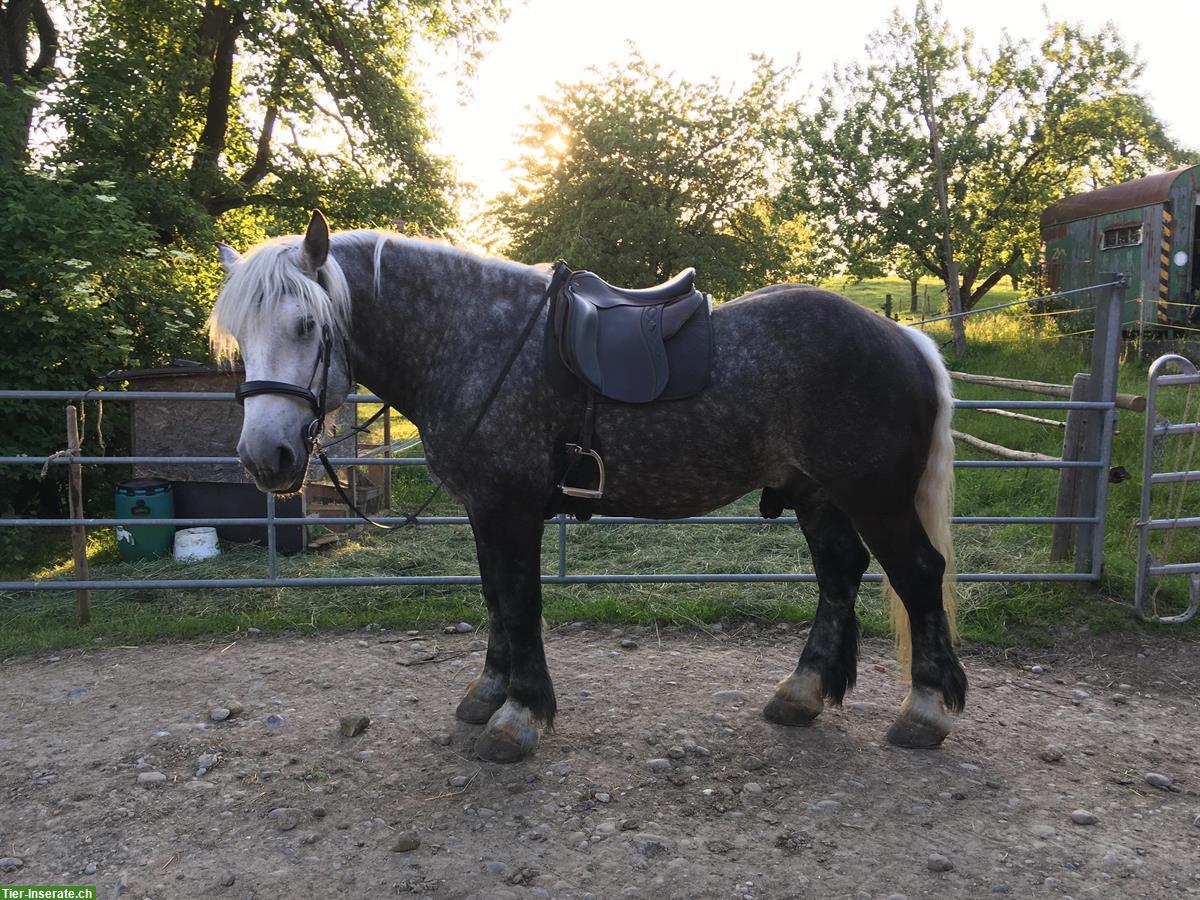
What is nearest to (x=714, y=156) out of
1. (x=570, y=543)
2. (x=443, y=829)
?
(x=570, y=543)

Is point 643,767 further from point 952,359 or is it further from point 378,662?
point 952,359

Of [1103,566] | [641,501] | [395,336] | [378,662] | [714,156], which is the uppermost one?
[714,156]

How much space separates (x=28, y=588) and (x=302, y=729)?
8.69 feet

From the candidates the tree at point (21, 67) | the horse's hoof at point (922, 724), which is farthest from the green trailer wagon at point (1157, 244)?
the tree at point (21, 67)

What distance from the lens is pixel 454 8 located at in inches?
521

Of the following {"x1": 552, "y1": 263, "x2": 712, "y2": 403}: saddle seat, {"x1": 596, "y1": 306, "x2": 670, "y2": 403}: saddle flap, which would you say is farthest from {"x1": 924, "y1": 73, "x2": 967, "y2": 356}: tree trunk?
{"x1": 596, "y1": 306, "x2": 670, "y2": 403}: saddle flap

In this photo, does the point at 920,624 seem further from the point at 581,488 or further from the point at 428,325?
the point at 428,325

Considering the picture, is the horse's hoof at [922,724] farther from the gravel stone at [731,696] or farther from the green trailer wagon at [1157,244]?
the green trailer wagon at [1157,244]

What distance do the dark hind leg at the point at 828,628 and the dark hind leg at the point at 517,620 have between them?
3.48 feet

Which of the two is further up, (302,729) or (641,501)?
(641,501)

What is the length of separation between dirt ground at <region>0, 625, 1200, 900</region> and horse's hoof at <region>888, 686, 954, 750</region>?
0.07 metres

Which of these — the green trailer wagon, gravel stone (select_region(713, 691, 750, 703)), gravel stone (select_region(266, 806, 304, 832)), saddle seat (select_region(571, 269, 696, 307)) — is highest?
the green trailer wagon

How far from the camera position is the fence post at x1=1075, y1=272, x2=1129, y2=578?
4652 millimetres

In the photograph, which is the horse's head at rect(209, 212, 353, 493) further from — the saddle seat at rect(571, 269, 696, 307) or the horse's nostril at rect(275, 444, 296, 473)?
the saddle seat at rect(571, 269, 696, 307)
